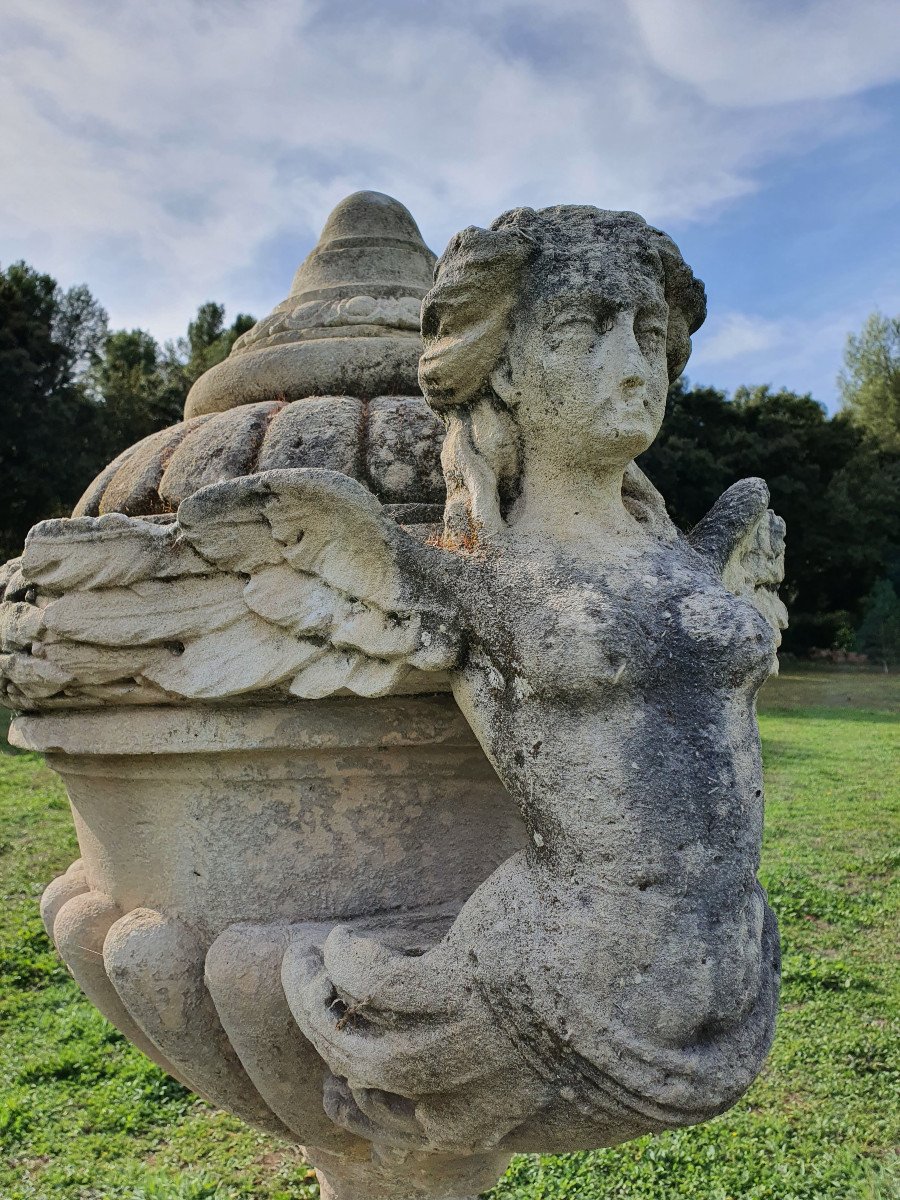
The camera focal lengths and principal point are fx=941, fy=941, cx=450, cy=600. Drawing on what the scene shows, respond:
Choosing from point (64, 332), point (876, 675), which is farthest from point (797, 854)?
point (64, 332)

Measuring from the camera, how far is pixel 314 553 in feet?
5.16

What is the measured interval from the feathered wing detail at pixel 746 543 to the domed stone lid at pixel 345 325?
75cm

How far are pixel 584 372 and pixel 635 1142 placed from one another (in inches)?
105

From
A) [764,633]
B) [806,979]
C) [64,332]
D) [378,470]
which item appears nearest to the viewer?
[764,633]

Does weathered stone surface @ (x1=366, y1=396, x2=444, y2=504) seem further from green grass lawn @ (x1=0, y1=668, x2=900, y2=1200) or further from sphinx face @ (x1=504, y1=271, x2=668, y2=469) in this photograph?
green grass lawn @ (x1=0, y1=668, x2=900, y2=1200)

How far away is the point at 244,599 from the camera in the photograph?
63.1 inches

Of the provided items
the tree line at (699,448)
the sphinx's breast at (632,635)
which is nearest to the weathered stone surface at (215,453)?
the sphinx's breast at (632,635)

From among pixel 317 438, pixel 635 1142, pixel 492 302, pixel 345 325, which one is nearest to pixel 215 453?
pixel 317 438

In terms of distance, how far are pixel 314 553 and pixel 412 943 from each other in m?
0.69

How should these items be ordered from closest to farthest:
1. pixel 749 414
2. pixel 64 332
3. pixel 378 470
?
pixel 378 470
pixel 64 332
pixel 749 414

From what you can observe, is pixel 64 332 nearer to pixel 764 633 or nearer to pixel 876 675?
pixel 876 675

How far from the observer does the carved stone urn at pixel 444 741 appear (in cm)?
139

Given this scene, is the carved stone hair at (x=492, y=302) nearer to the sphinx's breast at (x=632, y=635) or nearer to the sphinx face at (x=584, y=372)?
the sphinx face at (x=584, y=372)

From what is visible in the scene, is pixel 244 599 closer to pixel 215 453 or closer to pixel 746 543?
pixel 215 453
